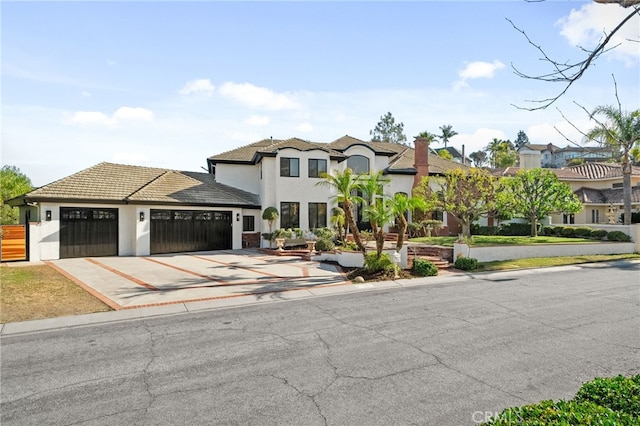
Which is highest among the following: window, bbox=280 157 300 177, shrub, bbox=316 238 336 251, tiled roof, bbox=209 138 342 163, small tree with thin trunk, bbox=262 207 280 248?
tiled roof, bbox=209 138 342 163

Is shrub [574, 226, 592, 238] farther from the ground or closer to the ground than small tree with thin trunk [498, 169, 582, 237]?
closer to the ground

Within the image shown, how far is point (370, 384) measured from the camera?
19.9 ft

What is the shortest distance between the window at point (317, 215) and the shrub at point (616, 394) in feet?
77.1

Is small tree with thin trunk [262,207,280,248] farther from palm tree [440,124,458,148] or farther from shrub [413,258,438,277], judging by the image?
palm tree [440,124,458,148]

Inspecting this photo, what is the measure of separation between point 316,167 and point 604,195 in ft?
104

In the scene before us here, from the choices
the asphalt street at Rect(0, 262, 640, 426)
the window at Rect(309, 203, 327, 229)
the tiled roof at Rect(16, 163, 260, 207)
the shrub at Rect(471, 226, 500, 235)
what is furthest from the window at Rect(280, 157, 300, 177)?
the shrub at Rect(471, 226, 500, 235)

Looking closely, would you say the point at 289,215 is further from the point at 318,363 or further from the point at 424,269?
the point at 318,363

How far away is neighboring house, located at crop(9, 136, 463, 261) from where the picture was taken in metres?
20.8

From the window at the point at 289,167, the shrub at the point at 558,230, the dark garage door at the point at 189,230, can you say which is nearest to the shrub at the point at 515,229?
the shrub at the point at 558,230

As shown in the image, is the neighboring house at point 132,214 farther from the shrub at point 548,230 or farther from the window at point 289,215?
the shrub at point 548,230

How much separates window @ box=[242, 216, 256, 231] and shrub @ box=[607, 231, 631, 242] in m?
26.3

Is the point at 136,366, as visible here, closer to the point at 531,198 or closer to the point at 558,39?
the point at 558,39

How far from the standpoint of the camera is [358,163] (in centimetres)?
3028

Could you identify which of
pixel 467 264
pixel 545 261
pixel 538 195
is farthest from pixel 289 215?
pixel 538 195
